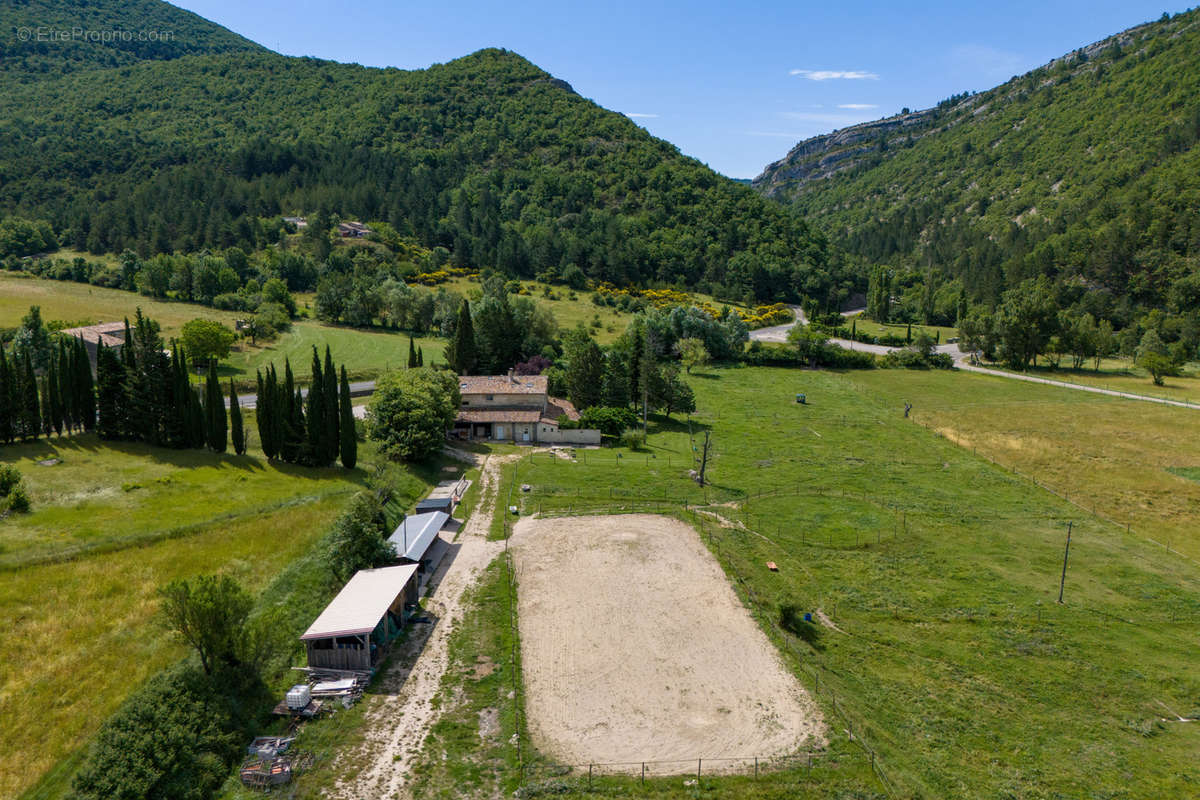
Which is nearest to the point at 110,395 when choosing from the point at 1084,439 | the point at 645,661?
the point at 645,661

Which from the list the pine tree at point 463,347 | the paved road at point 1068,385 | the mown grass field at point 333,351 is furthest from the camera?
the paved road at point 1068,385

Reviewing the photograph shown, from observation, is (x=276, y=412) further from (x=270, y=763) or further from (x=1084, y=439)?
(x=1084, y=439)

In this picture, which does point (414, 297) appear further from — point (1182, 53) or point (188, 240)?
point (1182, 53)

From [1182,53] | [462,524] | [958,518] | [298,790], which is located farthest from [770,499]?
[1182,53]


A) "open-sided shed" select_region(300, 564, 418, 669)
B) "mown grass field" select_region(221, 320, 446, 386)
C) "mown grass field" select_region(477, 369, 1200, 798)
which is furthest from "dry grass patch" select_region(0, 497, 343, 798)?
"mown grass field" select_region(221, 320, 446, 386)

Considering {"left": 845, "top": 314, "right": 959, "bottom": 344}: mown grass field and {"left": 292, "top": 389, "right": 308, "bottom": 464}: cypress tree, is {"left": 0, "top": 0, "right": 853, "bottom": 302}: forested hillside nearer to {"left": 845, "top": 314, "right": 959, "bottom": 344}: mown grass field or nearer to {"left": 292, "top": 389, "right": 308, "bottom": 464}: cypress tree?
{"left": 845, "top": 314, "right": 959, "bottom": 344}: mown grass field

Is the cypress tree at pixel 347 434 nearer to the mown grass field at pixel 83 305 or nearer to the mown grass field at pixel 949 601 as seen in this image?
the mown grass field at pixel 949 601

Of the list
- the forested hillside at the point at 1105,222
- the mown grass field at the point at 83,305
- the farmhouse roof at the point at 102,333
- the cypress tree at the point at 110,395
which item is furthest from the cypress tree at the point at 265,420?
the forested hillside at the point at 1105,222
